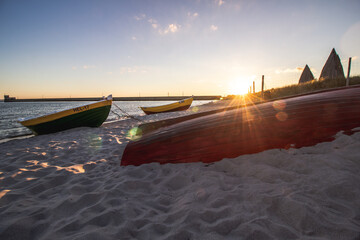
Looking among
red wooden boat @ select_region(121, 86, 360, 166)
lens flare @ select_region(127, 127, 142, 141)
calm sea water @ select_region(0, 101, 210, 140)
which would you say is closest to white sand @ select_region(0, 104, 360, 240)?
red wooden boat @ select_region(121, 86, 360, 166)

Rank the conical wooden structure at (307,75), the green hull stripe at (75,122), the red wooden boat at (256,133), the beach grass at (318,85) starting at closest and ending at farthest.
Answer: the red wooden boat at (256,133) → the green hull stripe at (75,122) → the beach grass at (318,85) → the conical wooden structure at (307,75)

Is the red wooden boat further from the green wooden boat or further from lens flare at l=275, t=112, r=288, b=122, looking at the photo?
the green wooden boat

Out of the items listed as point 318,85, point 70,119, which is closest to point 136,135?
point 70,119

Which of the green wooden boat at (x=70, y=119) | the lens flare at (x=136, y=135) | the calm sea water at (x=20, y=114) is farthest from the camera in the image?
the calm sea water at (x=20, y=114)

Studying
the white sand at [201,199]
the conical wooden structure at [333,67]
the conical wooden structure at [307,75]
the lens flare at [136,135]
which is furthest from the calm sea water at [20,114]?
the conical wooden structure at [307,75]

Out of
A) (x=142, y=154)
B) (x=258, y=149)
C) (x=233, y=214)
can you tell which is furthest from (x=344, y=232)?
(x=142, y=154)

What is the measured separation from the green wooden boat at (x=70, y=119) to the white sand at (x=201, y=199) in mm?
5068

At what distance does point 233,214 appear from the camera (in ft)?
4.79

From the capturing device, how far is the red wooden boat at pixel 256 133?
2.62m

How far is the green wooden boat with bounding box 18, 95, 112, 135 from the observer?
22.8 ft

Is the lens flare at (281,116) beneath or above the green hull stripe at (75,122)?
above

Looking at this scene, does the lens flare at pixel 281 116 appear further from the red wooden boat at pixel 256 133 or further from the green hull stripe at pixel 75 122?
the green hull stripe at pixel 75 122

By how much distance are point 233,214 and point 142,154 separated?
2.05 m

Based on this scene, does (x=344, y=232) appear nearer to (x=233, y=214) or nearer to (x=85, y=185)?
(x=233, y=214)
